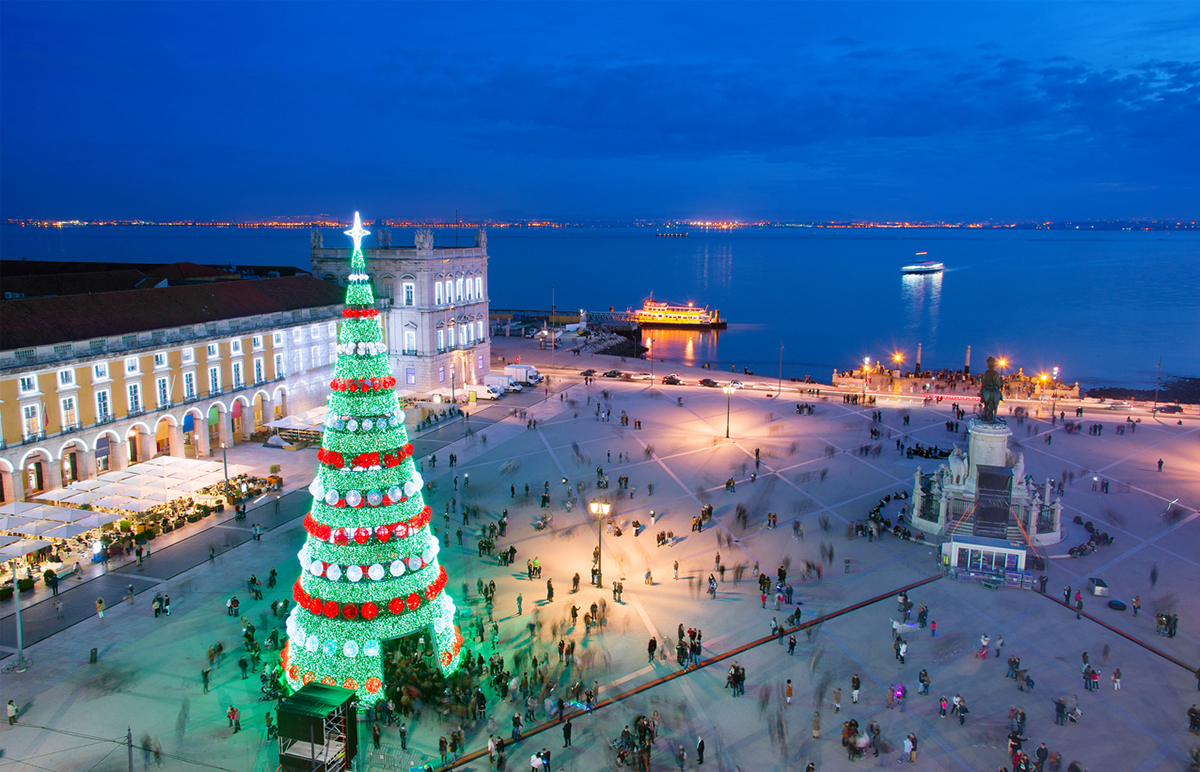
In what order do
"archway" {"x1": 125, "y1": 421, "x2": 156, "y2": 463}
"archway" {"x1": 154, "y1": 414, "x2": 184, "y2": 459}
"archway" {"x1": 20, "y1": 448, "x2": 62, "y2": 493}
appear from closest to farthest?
"archway" {"x1": 20, "y1": 448, "x2": 62, "y2": 493}
"archway" {"x1": 125, "y1": 421, "x2": 156, "y2": 463}
"archway" {"x1": 154, "y1": 414, "x2": 184, "y2": 459}

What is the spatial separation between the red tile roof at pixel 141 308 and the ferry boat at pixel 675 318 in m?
73.2

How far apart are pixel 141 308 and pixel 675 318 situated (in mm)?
89944

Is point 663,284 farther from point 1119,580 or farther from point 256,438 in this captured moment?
point 1119,580

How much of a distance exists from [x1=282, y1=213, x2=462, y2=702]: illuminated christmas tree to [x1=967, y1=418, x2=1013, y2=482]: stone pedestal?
22310mm

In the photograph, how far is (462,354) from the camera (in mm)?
59438

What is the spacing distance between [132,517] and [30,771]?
14.2 metres

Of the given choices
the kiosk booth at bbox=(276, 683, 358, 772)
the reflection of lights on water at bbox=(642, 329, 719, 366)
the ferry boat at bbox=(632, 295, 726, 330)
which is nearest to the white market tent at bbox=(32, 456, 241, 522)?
the kiosk booth at bbox=(276, 683, 358, 772)

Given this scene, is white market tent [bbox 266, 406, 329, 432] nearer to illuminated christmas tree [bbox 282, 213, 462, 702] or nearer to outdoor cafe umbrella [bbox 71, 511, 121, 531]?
outdoor cafe umbrella [bbox 71, 511, 121, 531]

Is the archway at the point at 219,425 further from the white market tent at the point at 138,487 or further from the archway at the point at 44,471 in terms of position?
the archway at the point at 44,471

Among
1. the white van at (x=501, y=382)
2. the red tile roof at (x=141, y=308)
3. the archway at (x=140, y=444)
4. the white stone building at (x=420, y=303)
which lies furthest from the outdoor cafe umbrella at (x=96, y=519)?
the white van at (x=501, y=382)

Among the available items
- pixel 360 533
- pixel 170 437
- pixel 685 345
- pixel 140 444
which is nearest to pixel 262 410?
pixel 170 437

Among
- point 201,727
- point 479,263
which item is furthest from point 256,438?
point 201,727

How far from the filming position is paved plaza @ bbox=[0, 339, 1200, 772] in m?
18.5

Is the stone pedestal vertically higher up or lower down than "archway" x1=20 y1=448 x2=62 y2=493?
higher up
